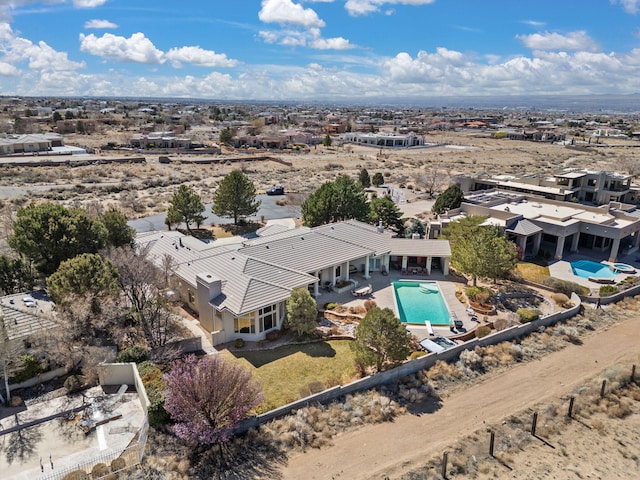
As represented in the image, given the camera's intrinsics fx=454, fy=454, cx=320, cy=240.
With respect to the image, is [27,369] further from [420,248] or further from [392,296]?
[420,248]

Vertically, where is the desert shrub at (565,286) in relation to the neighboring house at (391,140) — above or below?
below

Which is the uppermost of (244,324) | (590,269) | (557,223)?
(557,223)

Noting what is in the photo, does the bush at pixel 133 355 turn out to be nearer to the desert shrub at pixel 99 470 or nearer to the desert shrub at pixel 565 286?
the desert shrub at pixel 99 470

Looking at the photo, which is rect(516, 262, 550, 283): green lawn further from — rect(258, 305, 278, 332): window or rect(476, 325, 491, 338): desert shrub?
rect(258, 305, 278, 332): window

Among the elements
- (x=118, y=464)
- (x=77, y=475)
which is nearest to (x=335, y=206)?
(x=118, y=464)

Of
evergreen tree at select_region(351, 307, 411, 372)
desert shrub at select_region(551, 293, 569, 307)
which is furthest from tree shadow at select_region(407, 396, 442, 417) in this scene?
desert shrub at select_region(551, 293, 569, 307)

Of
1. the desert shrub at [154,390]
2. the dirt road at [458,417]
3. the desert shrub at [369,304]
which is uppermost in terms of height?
the desert shrub at [154,390]

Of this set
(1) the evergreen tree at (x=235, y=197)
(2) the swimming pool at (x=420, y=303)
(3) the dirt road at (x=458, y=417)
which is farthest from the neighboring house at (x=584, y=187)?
(1) the evergreen tree at (x=235, y=197)
